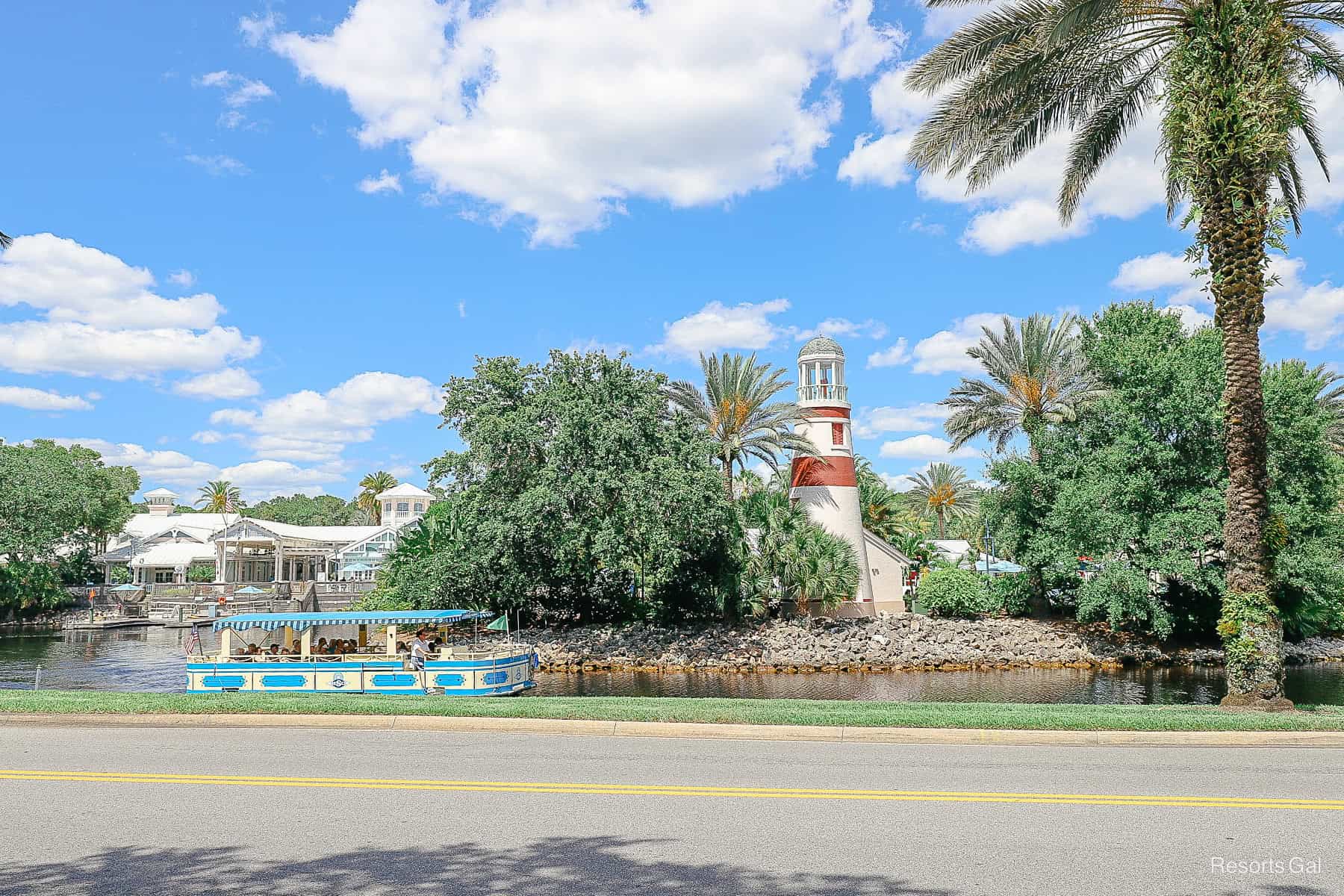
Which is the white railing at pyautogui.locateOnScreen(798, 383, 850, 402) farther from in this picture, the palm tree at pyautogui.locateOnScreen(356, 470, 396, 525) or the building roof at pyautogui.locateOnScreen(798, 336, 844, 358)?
the palm tree at pyautogui.locateOnScreen(356, 470, 396, 525)

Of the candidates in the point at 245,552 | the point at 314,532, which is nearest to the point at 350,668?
the point at 245,552

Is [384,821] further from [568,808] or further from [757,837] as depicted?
[757,837]

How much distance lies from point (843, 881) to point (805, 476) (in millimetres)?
37376

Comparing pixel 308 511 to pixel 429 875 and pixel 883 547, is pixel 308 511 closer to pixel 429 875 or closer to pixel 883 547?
pixel 883 547

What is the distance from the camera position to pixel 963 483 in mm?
93750

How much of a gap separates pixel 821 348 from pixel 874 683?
16083mm

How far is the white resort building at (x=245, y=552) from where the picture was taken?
278 feet

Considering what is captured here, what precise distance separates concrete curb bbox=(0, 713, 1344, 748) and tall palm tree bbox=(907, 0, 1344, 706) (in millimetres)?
4779

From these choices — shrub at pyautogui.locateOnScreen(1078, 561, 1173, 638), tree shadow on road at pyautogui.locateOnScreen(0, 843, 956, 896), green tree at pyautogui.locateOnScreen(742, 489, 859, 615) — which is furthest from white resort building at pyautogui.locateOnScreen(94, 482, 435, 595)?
tree shadow on road at pyautogui.locateOnScreen(0, 843, 956, 896)

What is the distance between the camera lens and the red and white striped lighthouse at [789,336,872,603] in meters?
43.6

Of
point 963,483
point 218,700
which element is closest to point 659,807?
point 218,700

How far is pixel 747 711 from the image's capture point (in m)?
15.0

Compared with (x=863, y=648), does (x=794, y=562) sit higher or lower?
higher

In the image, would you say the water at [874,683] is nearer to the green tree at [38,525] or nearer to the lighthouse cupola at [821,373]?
the lighthouse cupola at [821,373]
